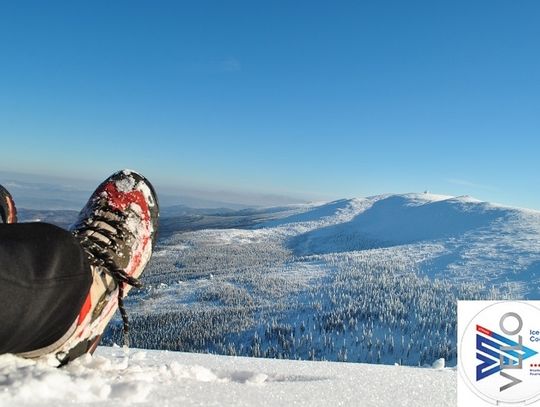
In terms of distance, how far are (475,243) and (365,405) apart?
120099mm

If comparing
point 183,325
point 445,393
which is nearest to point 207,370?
point 445,393

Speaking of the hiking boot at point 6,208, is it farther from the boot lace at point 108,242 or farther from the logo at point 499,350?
the logo at point 499,350

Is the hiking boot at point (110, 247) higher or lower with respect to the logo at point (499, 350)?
higher

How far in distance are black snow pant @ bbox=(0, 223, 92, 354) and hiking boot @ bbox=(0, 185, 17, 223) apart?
4.89 ft

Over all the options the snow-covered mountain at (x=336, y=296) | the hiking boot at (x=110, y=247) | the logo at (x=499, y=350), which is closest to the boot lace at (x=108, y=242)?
the hiking boot at (x=110, y=247)

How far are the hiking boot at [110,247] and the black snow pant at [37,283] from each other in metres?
0.15

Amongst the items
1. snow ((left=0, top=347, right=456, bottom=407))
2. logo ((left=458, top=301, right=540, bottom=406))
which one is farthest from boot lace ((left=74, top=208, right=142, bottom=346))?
logo ((left=458, top=301, right=540, bottom=406))

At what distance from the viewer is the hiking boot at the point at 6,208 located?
9.56ft

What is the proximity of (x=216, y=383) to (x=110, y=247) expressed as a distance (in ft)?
3.68

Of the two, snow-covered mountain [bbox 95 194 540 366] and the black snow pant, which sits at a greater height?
the black snow pant

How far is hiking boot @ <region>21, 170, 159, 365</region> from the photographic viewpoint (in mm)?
2031

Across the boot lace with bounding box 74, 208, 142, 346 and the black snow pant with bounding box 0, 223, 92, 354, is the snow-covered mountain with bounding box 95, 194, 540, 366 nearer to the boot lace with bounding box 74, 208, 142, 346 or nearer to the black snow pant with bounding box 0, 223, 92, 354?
the boot lace with bounding box 74, 208, 142, 346

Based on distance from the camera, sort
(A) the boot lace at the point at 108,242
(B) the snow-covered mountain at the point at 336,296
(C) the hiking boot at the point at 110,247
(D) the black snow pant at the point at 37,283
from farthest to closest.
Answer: (B) the snow-covered mountain at the point at 336,296
(A) the boot lace at the point at 108,242
(C) the hiking boot at the point at 110,247
(D) the black snow pant at the point at 37,283

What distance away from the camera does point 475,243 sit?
358 ft
